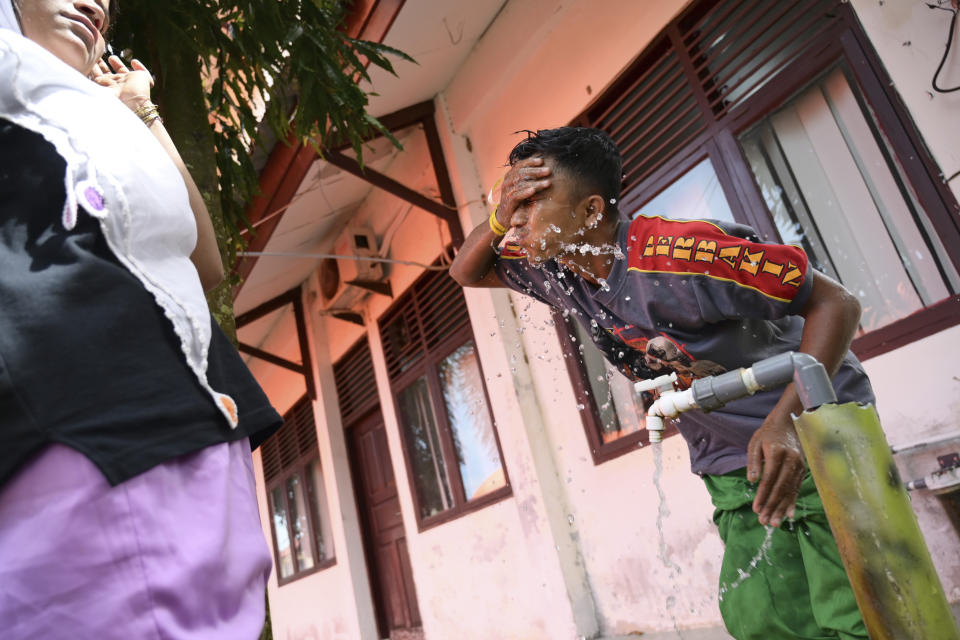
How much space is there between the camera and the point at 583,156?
2240 millimetres

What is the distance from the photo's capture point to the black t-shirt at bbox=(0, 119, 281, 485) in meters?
0.85

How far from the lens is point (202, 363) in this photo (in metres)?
1.03

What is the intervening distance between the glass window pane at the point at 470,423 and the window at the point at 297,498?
11.3 feet

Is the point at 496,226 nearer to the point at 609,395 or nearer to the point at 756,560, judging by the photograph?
the point at 756,560

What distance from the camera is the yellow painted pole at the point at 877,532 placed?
1.14m

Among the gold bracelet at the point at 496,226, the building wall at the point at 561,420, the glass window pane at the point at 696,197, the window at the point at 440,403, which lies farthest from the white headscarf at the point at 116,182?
the window at the point at 440,403

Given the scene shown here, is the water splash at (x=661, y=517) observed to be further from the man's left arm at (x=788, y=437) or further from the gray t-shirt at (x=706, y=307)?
the man's left arm at (x=788, y=437)

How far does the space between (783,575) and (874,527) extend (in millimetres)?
964

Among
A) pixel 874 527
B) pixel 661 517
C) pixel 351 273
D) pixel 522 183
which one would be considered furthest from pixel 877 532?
pixel 351 273

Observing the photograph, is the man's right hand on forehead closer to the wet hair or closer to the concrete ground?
the wet hair

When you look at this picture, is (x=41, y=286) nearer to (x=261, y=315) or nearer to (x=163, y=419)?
(x=163, y=419)

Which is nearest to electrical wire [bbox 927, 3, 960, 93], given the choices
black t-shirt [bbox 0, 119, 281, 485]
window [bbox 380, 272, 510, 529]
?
black t-shirt [bbox 0, 119, 281, 485]

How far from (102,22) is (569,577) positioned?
4800 millimetres

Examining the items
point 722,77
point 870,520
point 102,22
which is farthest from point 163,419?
point 722,77
